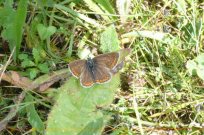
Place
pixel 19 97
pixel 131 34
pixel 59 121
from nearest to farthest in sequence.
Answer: pixel 59 121 → pixel 19 97 → pixel 131 34

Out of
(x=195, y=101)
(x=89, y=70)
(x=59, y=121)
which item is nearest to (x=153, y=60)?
(x=195, y=101)

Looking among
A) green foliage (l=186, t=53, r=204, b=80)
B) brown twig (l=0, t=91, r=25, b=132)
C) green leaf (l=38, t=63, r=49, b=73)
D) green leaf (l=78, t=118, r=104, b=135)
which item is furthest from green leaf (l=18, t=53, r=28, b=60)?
green foliage (l=186, t=53, r=204, b=80)

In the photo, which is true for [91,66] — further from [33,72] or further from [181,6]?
[181,6]

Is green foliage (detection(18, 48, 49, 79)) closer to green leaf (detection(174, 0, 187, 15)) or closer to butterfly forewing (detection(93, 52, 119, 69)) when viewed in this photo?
butterfly forewing (detection(93, 52, 119, 69))

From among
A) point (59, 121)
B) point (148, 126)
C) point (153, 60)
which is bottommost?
point (148, 126)

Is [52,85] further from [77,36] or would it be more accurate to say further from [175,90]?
[175,90]

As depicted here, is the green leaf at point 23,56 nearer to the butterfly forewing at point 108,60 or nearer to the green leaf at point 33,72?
the green leaf at point 33,72
